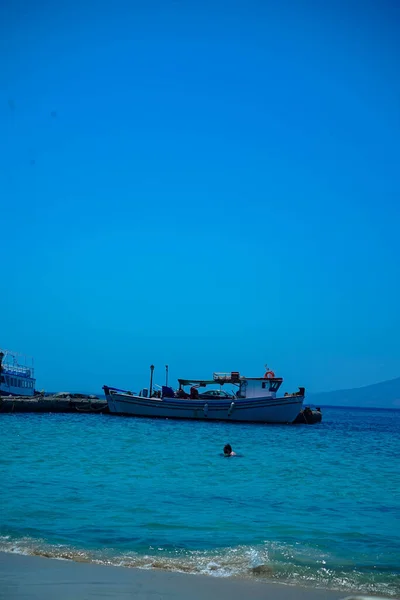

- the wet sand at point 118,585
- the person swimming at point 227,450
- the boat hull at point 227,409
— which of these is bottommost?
the wet sand at point 118,585

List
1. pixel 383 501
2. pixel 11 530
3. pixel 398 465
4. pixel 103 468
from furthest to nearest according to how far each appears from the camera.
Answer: pixel 398 465 → pixel 103 468 → pixel 383 501 → pixel 11 530

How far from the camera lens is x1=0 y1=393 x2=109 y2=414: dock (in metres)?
58.2

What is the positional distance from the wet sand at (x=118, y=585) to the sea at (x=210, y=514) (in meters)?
0.54

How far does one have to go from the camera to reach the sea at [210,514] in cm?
962

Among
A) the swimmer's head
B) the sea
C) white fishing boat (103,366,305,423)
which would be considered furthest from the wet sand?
white fishing boat (103,366,305,423)

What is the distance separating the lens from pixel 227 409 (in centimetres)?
5291

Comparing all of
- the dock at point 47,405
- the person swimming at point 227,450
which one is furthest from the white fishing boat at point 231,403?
the person swimming at point 227,450

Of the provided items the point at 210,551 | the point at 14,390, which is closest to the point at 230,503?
the point at 210,551

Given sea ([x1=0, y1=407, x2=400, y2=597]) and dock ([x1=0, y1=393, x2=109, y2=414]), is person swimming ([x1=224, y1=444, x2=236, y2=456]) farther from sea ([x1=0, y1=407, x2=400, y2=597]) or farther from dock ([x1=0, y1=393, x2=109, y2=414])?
dock ([x1=0, y1=393, x2=109, y2=414])

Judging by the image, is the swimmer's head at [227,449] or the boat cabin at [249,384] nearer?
the swimmer's head at [227,449]

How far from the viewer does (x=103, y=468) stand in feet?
64.7

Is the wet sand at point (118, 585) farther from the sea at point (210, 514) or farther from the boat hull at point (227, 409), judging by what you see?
the boat hull at point (227, 409)

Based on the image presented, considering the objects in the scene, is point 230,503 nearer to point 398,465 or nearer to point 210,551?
point 210,551

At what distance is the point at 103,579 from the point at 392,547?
17.6 ft
